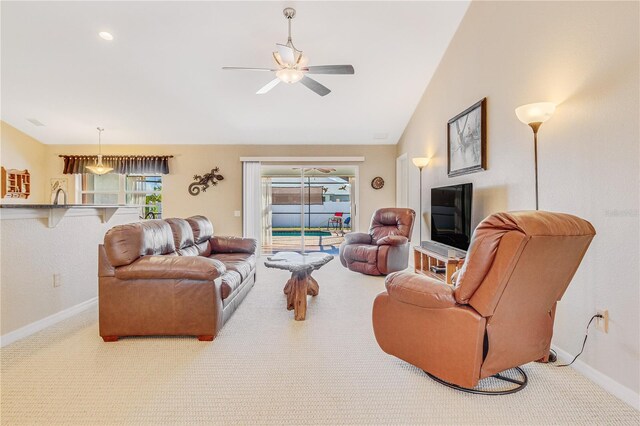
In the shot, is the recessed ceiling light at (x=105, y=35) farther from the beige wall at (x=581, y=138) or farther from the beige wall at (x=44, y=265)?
the beige wall at (x=581, y=138)

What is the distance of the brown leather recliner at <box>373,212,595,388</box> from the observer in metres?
1.57

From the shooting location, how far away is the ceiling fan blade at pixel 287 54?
2841 millimetres

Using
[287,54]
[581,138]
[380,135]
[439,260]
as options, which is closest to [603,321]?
[581,138]

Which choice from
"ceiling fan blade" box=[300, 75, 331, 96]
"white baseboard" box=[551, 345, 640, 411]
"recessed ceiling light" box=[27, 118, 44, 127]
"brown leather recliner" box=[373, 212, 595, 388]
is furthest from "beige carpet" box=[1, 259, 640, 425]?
"recessed ceiling light" box=[27, 118, 44, 127]

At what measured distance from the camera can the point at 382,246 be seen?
4781 mm

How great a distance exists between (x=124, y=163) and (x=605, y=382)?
758 centimetres

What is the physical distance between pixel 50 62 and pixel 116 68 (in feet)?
2.54

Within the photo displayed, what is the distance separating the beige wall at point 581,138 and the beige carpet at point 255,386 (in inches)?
17.2

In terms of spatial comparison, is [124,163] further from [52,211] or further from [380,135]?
[380,135]

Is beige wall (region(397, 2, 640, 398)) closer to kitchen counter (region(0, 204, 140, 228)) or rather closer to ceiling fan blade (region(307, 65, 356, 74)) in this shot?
ceiling fan blade (region(307, 65, 356, 74))

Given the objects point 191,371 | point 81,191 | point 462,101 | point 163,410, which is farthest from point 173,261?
point 81,191

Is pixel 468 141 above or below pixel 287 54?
below

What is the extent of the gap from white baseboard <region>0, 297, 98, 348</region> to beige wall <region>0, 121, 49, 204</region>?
4.10 metres

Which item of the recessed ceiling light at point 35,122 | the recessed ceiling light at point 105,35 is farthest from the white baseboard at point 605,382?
the recessed ceiling light at point 35,122
